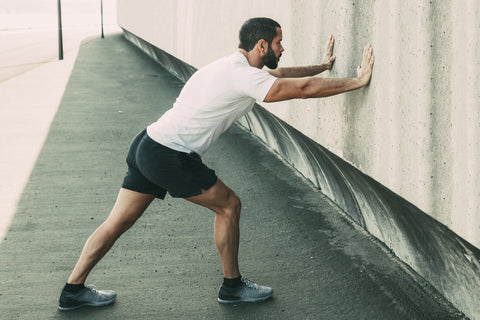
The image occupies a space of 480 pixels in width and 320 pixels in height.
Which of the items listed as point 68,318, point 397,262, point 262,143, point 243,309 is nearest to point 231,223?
point 243,309

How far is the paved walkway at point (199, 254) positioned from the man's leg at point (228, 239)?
86 millimetres

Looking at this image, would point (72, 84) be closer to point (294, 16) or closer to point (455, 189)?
point (294, 16)

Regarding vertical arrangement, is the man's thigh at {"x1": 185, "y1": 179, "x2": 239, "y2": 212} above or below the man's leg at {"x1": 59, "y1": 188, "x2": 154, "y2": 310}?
above

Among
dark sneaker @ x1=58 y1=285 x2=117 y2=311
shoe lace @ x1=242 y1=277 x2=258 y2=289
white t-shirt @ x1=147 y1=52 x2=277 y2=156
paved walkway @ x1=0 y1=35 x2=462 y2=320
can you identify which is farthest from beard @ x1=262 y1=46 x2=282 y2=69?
dark sneaker @ x1=58 y1=285 x2=117 y2=311

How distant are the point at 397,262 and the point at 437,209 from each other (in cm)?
144

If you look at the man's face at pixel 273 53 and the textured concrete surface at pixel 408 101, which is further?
the man's face at pixel 273 53

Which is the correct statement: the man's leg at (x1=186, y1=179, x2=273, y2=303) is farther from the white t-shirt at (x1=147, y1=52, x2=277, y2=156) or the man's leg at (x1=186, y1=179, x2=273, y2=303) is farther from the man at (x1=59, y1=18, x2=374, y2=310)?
the white t-shirt at (x1=147, y1=52, x2=277, y2=156)

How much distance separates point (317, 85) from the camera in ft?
12.4

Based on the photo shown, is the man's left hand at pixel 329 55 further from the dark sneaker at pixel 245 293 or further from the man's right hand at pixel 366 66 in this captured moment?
the dark sneaker at pixel 245 293

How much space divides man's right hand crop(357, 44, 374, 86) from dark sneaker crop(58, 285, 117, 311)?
85.7 inches

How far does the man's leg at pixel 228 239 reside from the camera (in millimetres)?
3842

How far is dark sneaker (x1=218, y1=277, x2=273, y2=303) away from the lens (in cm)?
408

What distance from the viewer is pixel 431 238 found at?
398 cm

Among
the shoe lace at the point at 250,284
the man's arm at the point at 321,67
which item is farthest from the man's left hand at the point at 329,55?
the shoe lace at the point at 250,284
